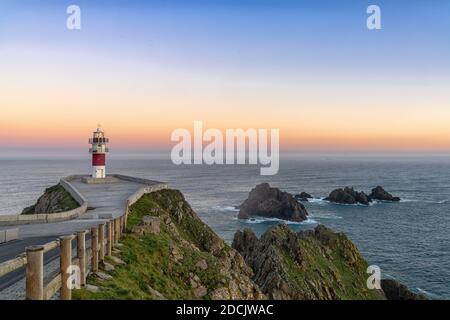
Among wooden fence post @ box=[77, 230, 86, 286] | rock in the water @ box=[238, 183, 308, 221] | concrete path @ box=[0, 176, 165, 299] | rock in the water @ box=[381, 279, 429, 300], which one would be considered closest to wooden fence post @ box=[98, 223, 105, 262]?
concrete path @ box=[0, 176, 165, 299]

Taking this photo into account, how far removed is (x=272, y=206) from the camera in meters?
98.2

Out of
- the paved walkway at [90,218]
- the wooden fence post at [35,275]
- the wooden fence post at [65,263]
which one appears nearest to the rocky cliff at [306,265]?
the paved walkway at [90,218]

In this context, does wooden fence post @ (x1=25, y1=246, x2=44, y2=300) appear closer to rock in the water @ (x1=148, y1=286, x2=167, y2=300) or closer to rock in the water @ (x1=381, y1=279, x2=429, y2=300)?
rock in the water @ (x1=148, y1=286, x2=167, y2=300)

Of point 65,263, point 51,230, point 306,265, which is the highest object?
point 65,263

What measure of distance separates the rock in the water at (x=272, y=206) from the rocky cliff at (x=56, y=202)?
55315mm

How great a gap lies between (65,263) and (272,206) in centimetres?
9123

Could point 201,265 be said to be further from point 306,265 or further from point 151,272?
point 306,265

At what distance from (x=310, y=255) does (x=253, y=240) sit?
10.5m

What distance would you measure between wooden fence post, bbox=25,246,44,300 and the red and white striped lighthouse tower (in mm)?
56902

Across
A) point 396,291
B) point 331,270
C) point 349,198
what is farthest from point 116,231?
point 349,198

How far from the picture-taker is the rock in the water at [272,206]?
9519 centimetres
